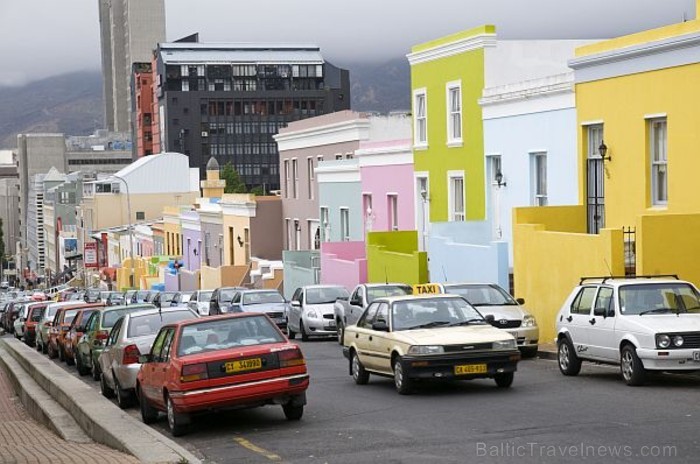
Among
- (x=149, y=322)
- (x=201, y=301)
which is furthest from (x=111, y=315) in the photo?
(x=201, y=301)

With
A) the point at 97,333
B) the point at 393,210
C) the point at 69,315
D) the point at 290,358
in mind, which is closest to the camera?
the point at 290,358

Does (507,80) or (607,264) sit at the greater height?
(507,80)

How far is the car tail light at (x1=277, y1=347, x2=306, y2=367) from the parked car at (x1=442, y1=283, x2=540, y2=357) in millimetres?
8681

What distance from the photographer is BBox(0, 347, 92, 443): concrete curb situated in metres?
17.9

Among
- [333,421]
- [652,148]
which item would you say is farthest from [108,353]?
[652,148]

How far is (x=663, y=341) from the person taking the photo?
18.1m

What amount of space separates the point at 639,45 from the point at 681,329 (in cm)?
1063

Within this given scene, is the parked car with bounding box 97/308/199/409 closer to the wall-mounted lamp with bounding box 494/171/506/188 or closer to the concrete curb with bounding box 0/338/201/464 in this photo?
the concrete curb with bounding box 0/338/201/464

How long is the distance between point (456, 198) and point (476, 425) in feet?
83.9

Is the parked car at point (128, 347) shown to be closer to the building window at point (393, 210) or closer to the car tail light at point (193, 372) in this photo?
the car tail light at point (193, 372)

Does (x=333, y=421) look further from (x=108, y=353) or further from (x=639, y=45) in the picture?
(x=639, y=45)

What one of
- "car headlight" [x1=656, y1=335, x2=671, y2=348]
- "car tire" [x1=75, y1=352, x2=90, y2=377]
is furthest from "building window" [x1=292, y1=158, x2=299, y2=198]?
"car headlight" [x1=656, y1=335, x2=671, y2=348]

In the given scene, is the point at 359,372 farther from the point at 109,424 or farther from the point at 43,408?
the point at 109,424

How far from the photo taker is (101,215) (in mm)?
129250
